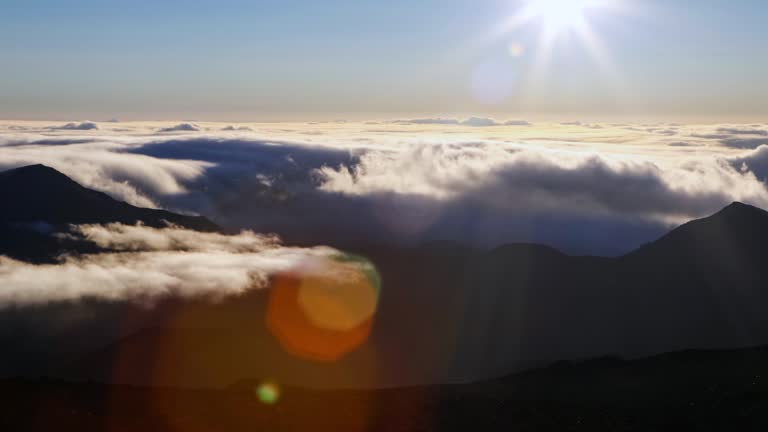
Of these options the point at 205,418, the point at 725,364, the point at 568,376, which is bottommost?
the point at 568,376

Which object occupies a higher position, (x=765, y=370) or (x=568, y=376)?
(x=765, y=370)

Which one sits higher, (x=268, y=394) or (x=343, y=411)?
(x=343, y=411)

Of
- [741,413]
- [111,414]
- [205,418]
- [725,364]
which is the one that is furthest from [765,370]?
[111,414]

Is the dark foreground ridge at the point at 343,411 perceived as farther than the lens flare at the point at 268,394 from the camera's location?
No

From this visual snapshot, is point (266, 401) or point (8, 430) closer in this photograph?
point (8, 430)

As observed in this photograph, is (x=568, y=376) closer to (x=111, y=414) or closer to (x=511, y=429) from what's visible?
(x=511, y=429)

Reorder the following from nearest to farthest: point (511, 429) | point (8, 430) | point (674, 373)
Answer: point (8, 430) → point (511, 429) → point (674, 373)

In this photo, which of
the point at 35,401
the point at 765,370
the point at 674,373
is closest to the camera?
the point at 35,401

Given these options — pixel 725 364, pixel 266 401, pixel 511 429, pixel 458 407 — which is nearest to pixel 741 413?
pixel 511 429

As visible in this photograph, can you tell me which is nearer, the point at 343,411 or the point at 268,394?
the point at 343,411

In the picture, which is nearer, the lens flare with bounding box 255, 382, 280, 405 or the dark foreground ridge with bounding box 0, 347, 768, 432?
the dark foreground ridge with bounding box 0, 347, 768, 432
